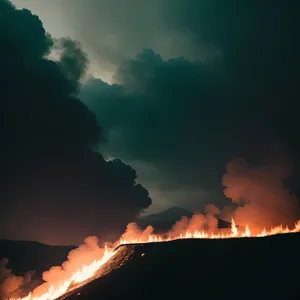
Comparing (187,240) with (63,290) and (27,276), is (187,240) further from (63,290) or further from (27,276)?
(27,276)

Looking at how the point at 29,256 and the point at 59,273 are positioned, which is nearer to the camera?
the point at 59,273

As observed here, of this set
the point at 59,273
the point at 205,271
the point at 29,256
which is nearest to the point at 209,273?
the point at 205,271

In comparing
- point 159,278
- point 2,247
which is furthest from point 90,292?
point 2,247

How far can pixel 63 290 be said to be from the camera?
2104 inches

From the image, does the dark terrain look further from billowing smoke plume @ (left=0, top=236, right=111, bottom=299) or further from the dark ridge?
the dark ridge

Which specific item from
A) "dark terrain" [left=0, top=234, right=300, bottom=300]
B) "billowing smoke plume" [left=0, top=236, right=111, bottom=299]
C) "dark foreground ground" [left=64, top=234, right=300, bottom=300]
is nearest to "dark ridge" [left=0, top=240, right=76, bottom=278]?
"billowing smoke plume" [left=0, top=236, right=111, bottom=299]

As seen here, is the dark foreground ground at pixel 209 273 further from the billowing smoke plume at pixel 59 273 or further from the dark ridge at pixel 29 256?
the dark ridge at pixel 29 256

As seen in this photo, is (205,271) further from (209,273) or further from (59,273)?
(59,273)

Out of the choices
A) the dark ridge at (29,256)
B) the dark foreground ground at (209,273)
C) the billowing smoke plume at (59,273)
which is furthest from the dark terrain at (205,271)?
the dark ridge at (29,256)

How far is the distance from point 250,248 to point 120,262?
1913 cm

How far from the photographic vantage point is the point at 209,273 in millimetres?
40594

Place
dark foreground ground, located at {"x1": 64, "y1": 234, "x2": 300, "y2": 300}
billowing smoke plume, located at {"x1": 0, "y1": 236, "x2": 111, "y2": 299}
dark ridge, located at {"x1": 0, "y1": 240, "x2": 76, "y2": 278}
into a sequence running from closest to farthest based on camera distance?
dark foreground ground, located at {"x1": 64, "y1": 234, "x2": 300, "y2": 300} → billowing smoke plume, located at {"x1": 0, "y1": 236, "x2": 111, "y2": 299} → dark ridge, located at {"x1": 0, "y1": 240, "x2": 76, "y2": 278}

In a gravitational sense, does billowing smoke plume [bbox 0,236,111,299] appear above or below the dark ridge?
below

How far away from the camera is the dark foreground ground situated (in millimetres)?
36438
